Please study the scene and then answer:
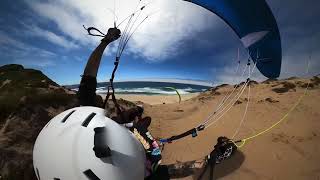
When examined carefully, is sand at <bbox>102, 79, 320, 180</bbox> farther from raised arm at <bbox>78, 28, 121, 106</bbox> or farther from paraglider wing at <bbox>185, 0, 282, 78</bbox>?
raised arm at <bbox>78, 28, 121, 106</bbox>

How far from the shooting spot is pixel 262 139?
7707 millimetres

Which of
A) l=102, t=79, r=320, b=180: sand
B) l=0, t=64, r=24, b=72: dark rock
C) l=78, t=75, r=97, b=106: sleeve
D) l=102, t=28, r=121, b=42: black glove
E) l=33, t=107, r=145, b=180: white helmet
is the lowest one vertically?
l=102, t=79, r=320, b=180: sand

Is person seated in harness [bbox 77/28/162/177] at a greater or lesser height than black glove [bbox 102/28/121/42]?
lesser

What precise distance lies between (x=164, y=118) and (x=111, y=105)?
7.59 ft

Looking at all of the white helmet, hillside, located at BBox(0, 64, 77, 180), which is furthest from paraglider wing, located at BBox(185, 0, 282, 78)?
hillside, located at BBox(0, 64, 77, 180)

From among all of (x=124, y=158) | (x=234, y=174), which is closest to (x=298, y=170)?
(x=234, y=174)

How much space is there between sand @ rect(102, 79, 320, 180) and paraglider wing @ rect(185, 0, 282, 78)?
2.04 m

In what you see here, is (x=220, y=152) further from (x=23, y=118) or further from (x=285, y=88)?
(x=285, y=88)

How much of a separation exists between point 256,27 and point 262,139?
3330 mm

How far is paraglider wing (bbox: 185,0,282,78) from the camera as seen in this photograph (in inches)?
222

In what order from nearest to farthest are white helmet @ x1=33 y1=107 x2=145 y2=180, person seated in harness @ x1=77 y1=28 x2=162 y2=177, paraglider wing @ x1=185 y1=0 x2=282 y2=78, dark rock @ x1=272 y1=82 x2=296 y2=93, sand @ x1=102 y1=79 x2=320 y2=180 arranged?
white helmet @ x1=33 y1=107 x2=145 y2=180, person seated in harness @ x1=77 y1=28 x2=162 y2=177, paraglider wing @ x1=185 y1=0 x2=282 y2=78, sand @ x1=102 y1=79 x2=320 y2=180, dark rock @ x1=272 y1=82 x2=296 y2=93

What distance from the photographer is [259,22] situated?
5793 mm

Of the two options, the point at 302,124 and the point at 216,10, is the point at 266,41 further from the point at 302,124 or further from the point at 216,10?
the point at 302,124

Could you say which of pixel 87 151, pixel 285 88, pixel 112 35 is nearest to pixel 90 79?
pixel 112 35
